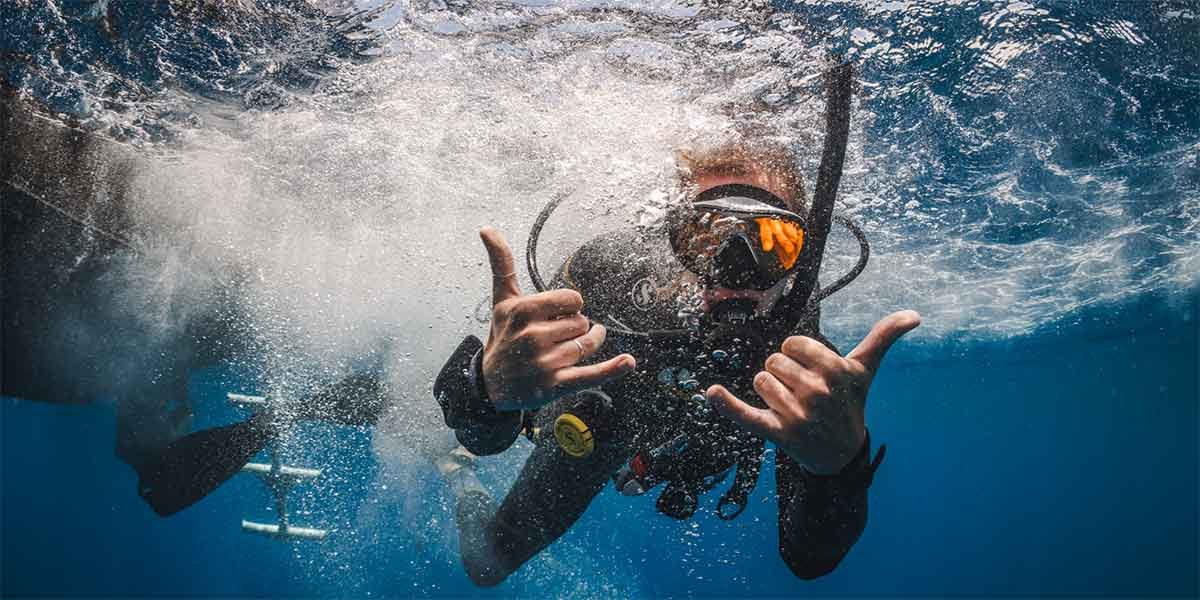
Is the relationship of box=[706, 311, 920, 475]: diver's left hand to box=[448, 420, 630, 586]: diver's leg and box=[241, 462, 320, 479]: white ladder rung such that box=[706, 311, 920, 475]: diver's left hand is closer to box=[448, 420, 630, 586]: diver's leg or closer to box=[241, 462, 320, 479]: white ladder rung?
box=[448, 420, 630, 586]: diver's leg

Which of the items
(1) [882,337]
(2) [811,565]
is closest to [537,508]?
(2) [811,565]

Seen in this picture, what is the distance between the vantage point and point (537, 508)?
530cm

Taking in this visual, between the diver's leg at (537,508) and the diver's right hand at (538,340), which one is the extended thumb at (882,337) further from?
the diver's leg at (537,508)

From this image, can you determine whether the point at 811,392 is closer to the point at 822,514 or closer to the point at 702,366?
the point at 702,366

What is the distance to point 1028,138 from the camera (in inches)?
283

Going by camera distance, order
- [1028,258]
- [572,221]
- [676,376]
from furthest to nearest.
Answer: [1028,258] < [572,221] < [676,376]

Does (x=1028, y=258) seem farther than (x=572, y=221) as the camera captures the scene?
Yes

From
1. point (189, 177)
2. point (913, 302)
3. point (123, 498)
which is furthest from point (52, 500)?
point (913, 302)

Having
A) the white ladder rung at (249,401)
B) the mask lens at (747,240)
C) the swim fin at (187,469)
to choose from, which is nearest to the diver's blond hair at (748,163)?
the mask lens at (747,240)

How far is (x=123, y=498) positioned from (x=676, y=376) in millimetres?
102642

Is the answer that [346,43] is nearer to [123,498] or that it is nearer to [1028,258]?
[1028,258]

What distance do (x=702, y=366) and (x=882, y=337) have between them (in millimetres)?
1118

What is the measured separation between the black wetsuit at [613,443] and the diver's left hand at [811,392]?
518mm

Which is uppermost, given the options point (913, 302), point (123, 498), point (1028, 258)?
point (1028, 258)
